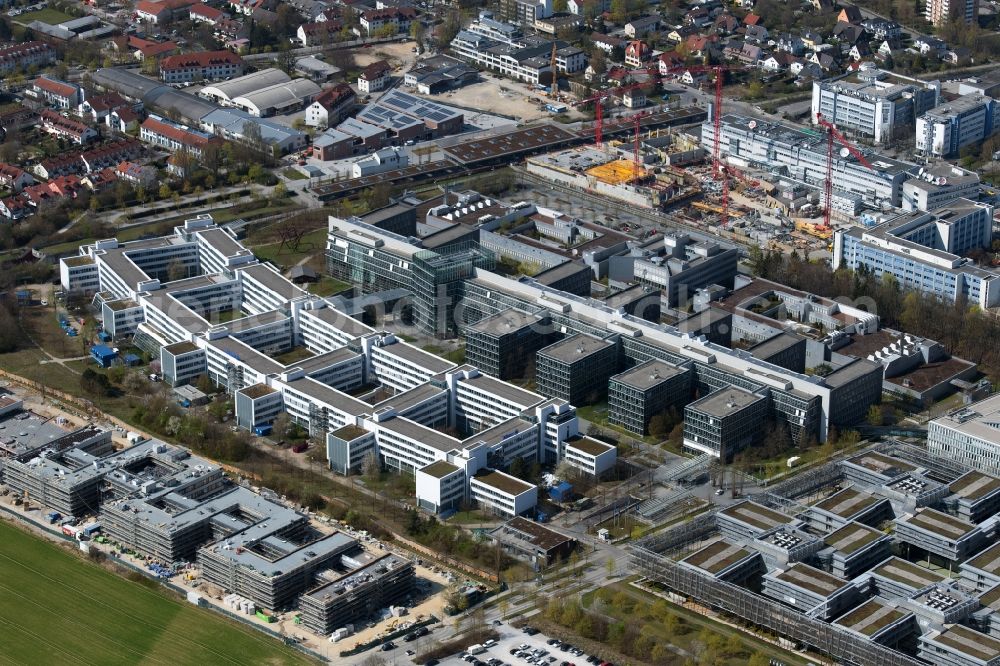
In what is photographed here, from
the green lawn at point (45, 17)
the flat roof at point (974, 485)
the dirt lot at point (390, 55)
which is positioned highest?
the green lawn at point (45, 17)

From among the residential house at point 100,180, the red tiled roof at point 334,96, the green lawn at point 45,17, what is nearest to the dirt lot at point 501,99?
the red tiled roof at point 334,96

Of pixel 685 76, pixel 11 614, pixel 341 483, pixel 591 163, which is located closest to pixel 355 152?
pixel 591 163

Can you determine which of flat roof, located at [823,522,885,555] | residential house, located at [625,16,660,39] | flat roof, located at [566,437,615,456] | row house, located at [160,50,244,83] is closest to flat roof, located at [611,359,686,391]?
flat roof, located at [566,437,615,456]

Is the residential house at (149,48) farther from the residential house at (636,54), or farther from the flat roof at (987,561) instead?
the flat roof at (987,561)

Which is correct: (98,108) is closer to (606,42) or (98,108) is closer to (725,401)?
(606,42)

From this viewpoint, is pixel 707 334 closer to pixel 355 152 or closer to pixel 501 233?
pixel 501 233

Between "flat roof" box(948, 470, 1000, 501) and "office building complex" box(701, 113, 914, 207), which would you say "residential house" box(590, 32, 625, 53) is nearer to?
"office building complex" box(701, 113, 914, 207)

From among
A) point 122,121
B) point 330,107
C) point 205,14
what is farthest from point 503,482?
point 205,14
